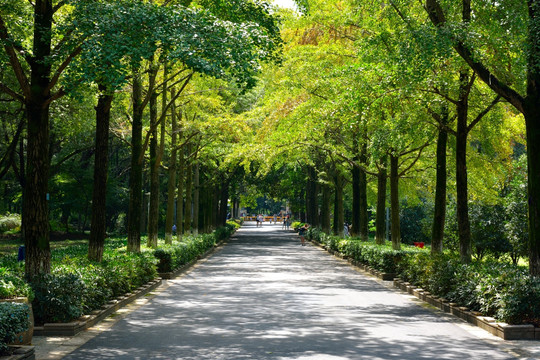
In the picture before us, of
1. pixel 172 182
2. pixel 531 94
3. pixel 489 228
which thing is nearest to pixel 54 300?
pixel 531 94

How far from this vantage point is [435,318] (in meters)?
13.7

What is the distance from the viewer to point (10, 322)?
8.25 m

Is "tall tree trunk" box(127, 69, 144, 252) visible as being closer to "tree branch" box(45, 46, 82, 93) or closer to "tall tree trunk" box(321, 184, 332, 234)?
"tree branch" box(45, 46, 82, 93)

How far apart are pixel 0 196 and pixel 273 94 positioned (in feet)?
93.4

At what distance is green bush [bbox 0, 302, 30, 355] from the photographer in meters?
8.08

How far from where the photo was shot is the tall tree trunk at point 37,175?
12.5m

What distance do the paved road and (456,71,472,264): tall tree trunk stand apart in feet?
6.82

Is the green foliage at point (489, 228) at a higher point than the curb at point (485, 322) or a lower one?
higher

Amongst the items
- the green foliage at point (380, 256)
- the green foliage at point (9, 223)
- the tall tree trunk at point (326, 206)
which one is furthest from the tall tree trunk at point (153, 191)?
the green foliage at point (9, 223)

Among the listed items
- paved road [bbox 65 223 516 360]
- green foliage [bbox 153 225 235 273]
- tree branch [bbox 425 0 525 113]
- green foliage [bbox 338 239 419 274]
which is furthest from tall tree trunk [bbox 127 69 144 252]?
tree branch [bbox 425 0 525 113]

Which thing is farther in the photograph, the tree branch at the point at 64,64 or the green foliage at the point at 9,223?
the green foliage at the point at 9,223

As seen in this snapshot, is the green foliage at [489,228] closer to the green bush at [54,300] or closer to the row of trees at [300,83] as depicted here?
the row of trees at [300,83]

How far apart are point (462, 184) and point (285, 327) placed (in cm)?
767

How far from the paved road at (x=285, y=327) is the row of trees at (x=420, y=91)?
292 cm
